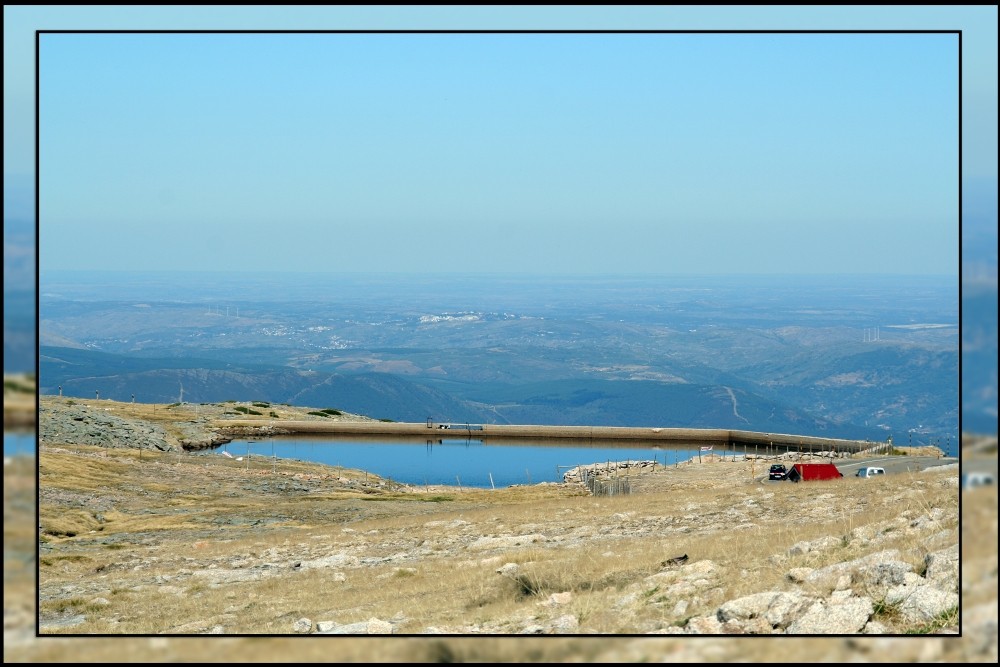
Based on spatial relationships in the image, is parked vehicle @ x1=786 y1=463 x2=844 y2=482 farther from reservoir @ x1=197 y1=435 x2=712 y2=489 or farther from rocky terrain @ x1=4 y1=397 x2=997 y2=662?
reservoir @ x1=197 y1=435 x2=712 y2=489

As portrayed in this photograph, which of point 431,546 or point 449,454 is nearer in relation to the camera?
point 431,546

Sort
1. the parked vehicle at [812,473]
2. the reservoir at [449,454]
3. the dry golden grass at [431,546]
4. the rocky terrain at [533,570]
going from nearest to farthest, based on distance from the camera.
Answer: the rocky terrain at [533,570] → the dry golden grass at [431,546] → the parked vehicle at [812,473] → the reservoir at [449,454]
